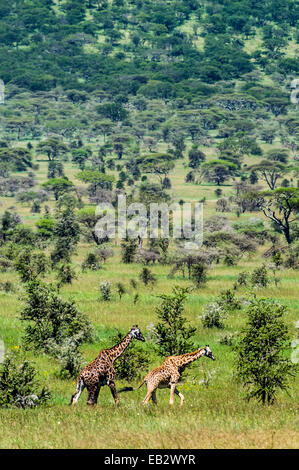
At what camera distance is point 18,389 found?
11.9 meters

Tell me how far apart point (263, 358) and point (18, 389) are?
14.8ft

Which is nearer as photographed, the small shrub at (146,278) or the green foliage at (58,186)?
→ the small shrub at (146,278)

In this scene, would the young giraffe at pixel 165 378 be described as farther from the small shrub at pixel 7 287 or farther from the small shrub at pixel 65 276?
the small shrub at pixel 65 276

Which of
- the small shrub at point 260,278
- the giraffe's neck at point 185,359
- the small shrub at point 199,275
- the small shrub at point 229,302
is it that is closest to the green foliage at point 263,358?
the giraffe's neck at point 185,359

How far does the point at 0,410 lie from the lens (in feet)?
36.9

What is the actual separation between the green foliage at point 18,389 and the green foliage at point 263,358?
3.72 m

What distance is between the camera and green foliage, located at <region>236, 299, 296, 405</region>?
470 inches

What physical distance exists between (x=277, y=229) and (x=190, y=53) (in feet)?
452

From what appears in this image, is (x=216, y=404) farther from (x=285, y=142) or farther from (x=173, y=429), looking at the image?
(x=285, y=142)

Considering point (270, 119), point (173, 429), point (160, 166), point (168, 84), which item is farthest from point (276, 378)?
point (168, 84)

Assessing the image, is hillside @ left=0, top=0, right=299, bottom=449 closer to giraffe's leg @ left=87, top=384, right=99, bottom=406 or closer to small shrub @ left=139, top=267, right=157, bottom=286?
small shrub @ left=139, top=267, right=157, bottom=286

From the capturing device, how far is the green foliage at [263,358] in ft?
39.2

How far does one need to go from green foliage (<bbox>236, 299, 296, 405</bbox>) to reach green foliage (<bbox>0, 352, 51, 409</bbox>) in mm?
3717
